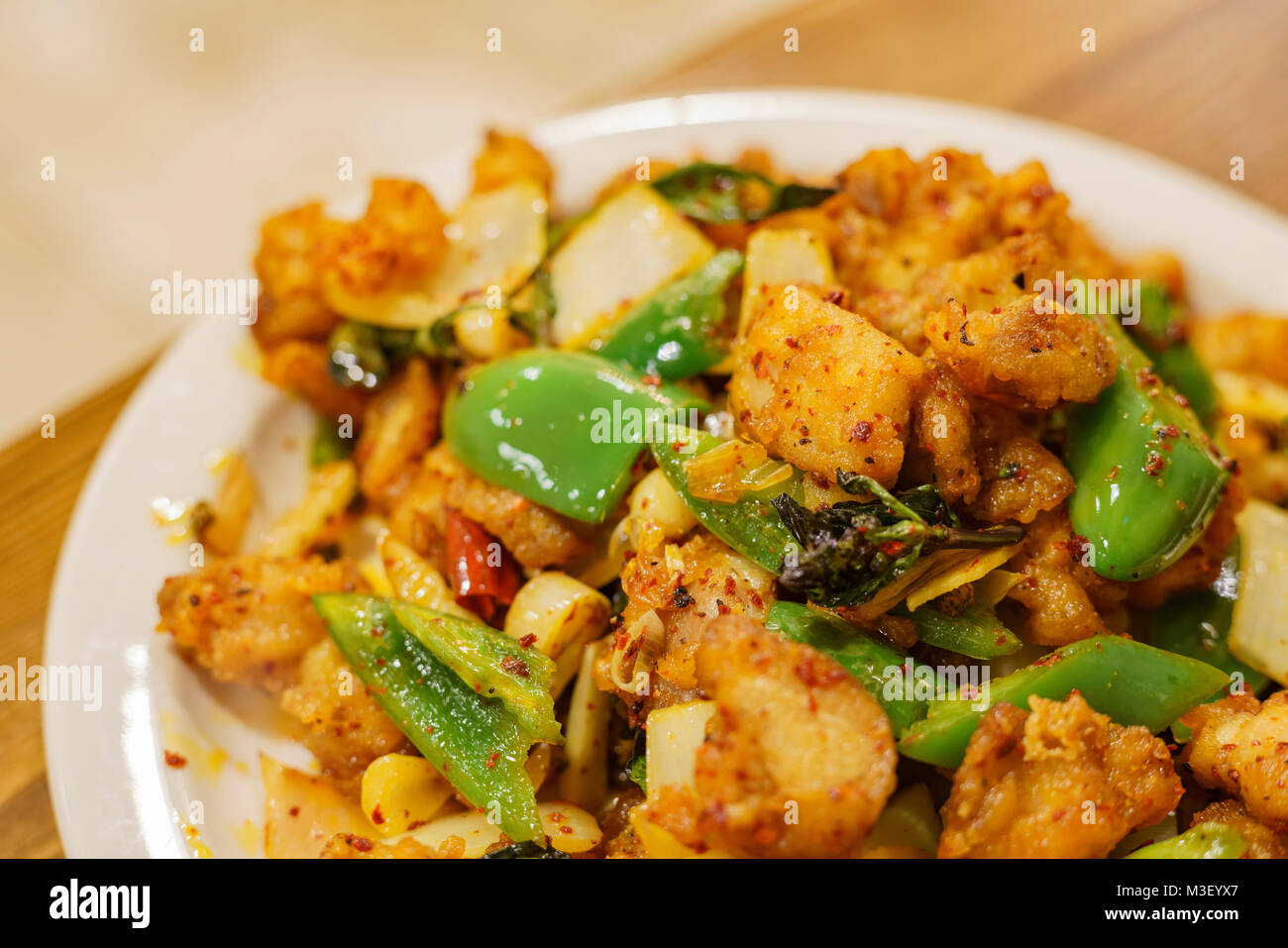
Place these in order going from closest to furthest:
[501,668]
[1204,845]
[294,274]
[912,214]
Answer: [1204,845]
[501,668]
[912,214]
[294,274]

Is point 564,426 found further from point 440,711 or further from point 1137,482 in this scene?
point 1137,482

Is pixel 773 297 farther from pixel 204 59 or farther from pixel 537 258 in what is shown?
pixel 204 59

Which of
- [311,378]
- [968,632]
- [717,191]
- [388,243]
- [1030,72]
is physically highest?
[1030,72]

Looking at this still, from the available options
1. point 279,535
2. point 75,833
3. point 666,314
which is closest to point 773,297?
point 666,314

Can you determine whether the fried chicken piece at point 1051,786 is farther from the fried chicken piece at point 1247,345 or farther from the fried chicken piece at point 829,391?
the fried chicken piece at point 1247,345

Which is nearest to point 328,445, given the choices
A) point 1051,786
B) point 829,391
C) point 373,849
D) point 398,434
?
point 398,434

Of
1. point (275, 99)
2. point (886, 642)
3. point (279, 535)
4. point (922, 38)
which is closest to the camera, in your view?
point (886, 642)
